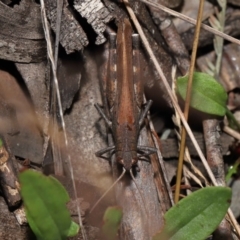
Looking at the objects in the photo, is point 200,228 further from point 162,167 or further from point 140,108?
point 140,108

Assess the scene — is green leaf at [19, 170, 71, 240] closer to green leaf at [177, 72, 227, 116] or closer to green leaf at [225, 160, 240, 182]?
green leaf at [177, 72, 227, 116]

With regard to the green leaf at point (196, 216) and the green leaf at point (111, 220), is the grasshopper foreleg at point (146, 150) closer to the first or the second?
the green leaf at point (196, 216)

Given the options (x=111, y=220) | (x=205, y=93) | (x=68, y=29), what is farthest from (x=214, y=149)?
(x=68, y=29)

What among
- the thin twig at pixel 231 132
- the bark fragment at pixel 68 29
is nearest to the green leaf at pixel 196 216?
the thin twig at pixel 231 132

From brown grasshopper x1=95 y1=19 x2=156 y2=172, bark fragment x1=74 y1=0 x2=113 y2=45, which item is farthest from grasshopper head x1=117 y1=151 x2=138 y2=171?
bark fragment x1=74 y1=0 x2=113 y2=45

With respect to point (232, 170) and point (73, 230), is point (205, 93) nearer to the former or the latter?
point (232, 170)
